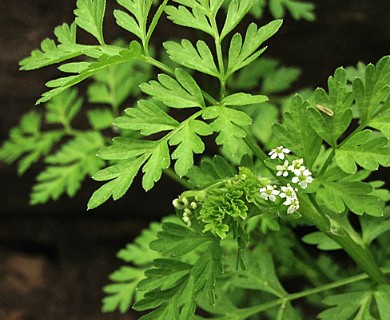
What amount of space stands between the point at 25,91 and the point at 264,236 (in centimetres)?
139

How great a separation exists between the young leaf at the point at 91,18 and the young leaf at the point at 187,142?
35 centimetres

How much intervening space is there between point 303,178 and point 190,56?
381mm

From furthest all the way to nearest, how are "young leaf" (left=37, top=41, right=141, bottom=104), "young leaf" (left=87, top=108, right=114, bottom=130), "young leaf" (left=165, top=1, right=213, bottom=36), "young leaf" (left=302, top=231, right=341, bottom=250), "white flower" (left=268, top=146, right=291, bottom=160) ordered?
"young leaf" (left=87, top=108, right=114, bottom=130), "young leaf" (left=302, top=231, right=341, bottom=250), "young leaf" (left=165, top=1, right=213, bottom=36), "white flower" (left=268, top=146, right=291, bottom=160), "young leaf" (left=37, top=41, right=141, bottom=104)

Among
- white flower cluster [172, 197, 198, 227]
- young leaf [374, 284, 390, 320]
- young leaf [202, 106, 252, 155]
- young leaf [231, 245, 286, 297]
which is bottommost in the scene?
young leaf [374, 284, 390, 320]

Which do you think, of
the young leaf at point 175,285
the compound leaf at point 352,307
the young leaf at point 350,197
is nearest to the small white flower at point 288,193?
the young leaf at point 350,197

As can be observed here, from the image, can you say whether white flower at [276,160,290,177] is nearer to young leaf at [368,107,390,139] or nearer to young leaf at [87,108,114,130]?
young leaf at [368,107,390,139]

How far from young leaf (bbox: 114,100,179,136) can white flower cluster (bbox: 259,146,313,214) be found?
252 millimetres

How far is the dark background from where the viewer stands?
107 inches

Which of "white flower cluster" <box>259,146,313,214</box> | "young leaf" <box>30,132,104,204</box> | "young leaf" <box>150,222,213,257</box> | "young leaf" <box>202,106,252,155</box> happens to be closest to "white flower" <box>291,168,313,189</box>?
"white flower cluster" <box>259,146,313,214</box>

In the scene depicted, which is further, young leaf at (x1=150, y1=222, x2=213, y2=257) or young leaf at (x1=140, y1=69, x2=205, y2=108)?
young leaf at (x1=150, y1=222, x2=213, y2=257)

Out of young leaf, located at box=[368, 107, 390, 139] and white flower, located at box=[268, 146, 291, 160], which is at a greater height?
white flower, located at box=[268, 146, 291, 160]

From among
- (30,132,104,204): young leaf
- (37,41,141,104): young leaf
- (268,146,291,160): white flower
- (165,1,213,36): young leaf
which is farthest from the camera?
(30,132,104,204): young leaf

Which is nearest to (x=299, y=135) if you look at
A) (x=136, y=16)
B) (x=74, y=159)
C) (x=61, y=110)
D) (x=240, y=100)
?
(x=240, y=100)

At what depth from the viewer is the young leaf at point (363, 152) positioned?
1478 millimetres
